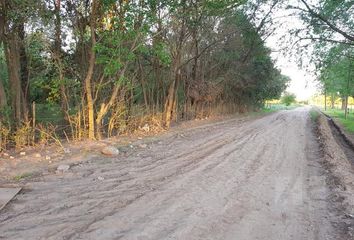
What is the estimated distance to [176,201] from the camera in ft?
24.0

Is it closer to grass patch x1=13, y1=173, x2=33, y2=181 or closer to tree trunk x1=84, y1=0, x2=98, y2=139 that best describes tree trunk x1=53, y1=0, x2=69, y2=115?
tree trunk x1=84, y1=0, x2=98, y2=139

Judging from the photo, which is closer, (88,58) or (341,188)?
(341,188)

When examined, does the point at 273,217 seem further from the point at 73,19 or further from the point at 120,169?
the point at 73,19

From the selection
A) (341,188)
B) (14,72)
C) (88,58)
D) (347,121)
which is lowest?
(347,121)

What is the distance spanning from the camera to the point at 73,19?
49.4 ft

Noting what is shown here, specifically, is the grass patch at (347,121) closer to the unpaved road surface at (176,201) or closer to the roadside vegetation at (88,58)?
the roadside vegetation at (88,58)

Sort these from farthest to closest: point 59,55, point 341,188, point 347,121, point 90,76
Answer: point 347,121
point 59,55
point 90,76
point 341,188

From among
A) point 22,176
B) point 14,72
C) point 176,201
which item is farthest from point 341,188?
point 14,72

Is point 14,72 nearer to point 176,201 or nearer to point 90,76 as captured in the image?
point 90,76

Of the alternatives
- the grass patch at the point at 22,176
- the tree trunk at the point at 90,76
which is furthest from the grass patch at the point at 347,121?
the grass patch at the point at 22,176

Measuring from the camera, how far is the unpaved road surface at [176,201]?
579 centimetres

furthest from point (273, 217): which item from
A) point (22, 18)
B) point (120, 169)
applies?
point (22, 18)

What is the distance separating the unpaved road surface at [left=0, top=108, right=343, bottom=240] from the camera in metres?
5.79

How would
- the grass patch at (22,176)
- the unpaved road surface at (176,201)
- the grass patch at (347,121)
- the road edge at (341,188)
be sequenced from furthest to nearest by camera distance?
1. the grass patch at (347,121)
2. the grass patch at (22,176)
3. the road edge at (341,188)
4. the unpaved road surface at (176,201)
